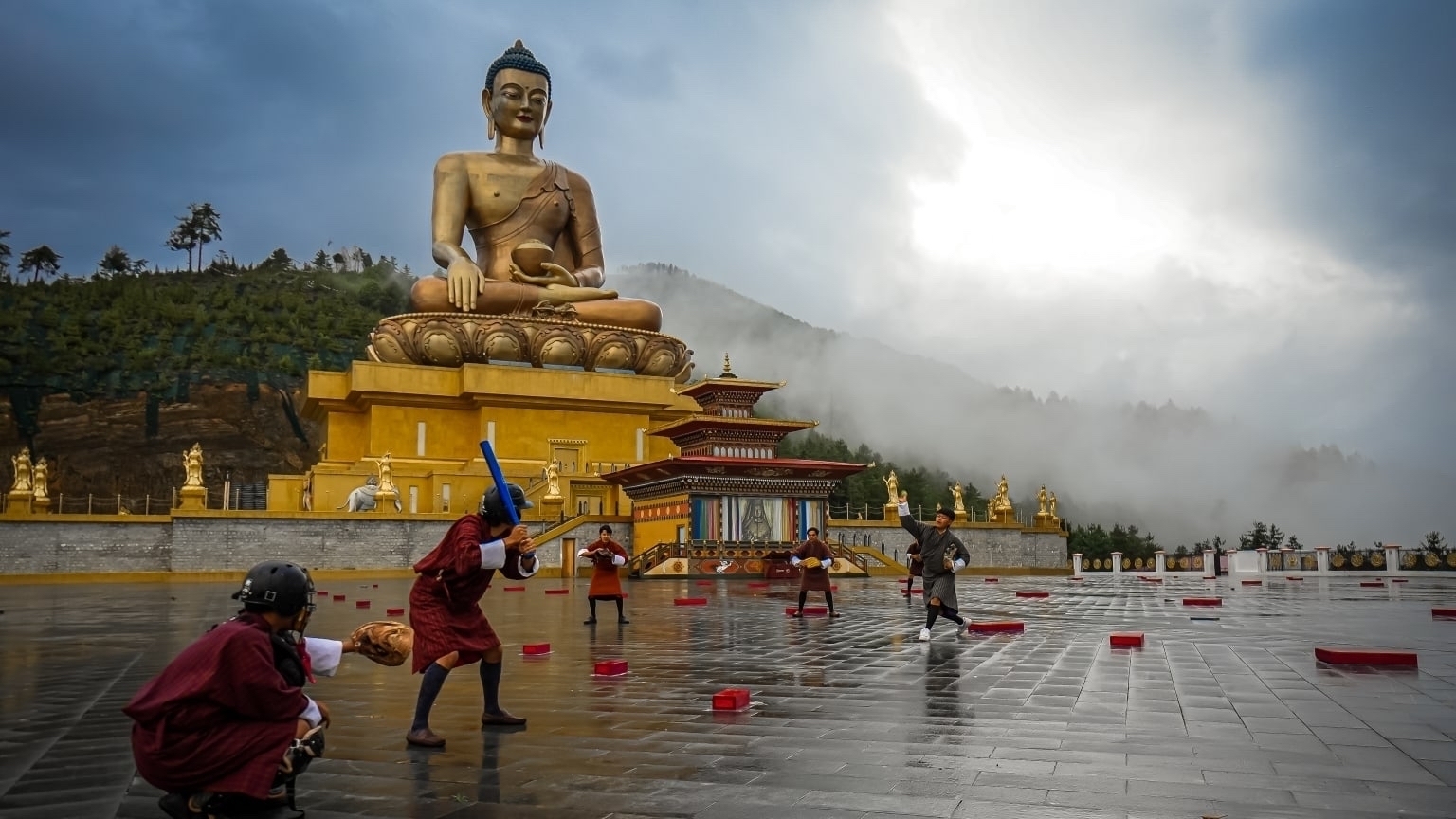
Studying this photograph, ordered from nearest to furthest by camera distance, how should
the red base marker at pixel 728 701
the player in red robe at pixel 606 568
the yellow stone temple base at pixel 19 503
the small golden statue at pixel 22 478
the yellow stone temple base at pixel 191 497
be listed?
the red base marker at pixel 728 701 < the player in red robe at pixel 606 568 < the yellow stone temple base at pixel 19 503 < the small golden statue at pixel 22 478 < the yellow stone temple base at pixel 191 497

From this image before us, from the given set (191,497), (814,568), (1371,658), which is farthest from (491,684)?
(191,497)

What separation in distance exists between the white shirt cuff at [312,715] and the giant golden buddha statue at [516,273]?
33.0m

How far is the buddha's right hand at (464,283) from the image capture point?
35.9 meters

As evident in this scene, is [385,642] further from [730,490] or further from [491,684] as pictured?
[730,490]

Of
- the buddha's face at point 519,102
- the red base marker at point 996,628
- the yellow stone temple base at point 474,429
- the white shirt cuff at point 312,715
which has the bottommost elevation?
the red base marker at point 996,628

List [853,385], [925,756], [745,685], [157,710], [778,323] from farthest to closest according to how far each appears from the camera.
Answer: [778,323]
[853,385]
[745,685]
[925,756]
[157,710]

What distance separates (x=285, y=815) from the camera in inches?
155

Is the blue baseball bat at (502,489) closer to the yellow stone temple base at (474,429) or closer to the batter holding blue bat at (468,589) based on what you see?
the batter holding blue bat at (468,589)

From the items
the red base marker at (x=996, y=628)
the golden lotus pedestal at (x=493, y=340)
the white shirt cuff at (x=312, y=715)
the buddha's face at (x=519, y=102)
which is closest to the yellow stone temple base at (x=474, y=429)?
the golden lotus pedestal at (x=493, y=340)

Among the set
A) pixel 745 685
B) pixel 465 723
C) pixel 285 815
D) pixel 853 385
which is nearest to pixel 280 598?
pixel 285 815

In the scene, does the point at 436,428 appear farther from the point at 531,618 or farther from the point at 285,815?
the point at 285,815

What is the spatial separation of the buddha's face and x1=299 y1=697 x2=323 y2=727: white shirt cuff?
35.4 metres

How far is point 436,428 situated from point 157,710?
33.9 meters

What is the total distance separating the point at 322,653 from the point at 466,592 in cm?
171
